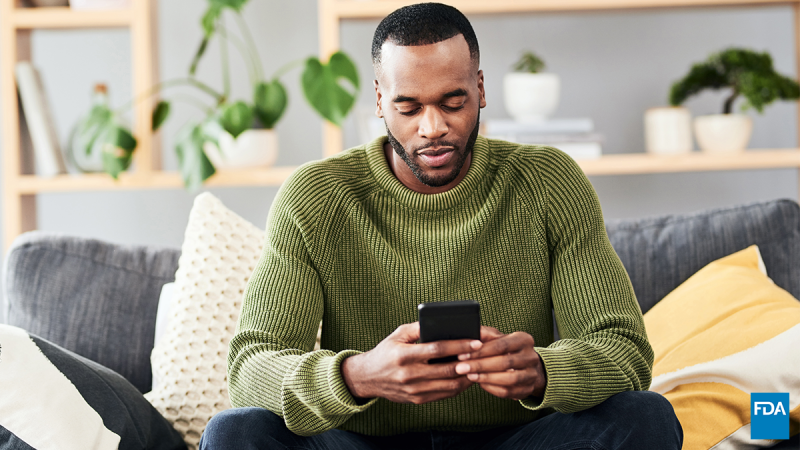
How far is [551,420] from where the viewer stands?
104cm

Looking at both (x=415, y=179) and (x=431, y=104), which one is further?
(x=415, y=179)

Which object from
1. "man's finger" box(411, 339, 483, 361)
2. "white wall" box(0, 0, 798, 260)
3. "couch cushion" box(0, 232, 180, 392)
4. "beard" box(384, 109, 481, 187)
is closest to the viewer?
"man's finger" box(411, 339, 483, 361)

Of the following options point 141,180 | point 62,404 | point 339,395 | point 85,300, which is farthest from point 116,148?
point 339,395

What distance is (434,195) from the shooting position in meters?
1.22

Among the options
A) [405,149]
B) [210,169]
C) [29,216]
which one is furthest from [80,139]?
[405,149]

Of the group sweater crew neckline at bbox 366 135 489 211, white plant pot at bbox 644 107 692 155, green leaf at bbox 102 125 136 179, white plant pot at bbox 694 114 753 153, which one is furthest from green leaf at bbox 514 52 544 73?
green leaf at bbox 102 125 136 179

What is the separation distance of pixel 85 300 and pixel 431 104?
0.87 metres

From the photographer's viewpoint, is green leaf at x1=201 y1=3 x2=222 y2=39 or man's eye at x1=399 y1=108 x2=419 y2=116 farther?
green leaf at x1=201 y1=3 x2=222 y2=39

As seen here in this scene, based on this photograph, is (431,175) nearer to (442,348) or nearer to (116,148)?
(442,348)

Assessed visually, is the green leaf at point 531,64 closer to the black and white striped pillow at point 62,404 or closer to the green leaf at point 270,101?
the green leaf at point 270,101

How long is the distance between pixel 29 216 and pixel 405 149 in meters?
1.44

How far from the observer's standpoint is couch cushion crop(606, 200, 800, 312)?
1545mm

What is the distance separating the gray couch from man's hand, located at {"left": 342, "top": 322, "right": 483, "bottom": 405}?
0.75 meters

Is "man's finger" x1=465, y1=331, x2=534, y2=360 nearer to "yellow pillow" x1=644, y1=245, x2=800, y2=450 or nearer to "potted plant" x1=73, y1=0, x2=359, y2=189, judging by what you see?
"yellow pillow" x1=644, y1=245, x2=800, y2=450
